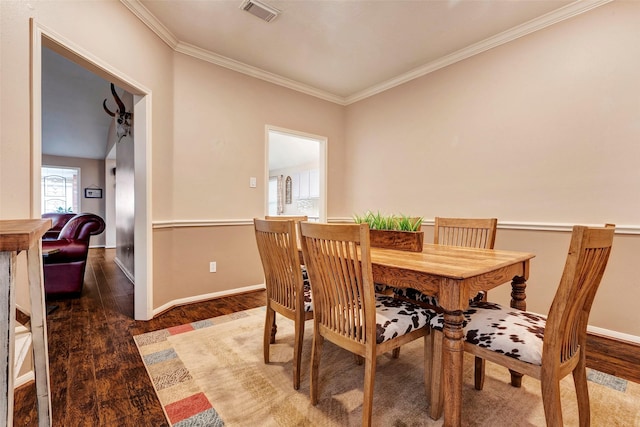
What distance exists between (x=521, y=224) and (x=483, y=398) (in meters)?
1.63

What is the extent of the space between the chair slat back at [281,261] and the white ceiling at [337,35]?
5.90 ft

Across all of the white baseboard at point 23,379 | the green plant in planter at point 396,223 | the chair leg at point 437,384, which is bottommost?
the white baseboard at point 23,379

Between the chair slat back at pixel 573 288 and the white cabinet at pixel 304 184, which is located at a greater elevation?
the white cabinet at pixel 304 184

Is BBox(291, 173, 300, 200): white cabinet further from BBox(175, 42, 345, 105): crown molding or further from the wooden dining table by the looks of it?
the wooden dining table

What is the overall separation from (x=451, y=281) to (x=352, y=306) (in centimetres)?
40

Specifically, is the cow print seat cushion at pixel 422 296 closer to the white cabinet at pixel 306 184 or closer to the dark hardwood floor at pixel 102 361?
the dark hardwood floor at pixel 102 361

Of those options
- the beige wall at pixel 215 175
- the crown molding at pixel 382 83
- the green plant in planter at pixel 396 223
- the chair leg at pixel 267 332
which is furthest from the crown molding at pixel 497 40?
the chair leg at pixel 267 332

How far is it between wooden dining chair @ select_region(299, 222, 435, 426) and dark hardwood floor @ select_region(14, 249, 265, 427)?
33.5 inches

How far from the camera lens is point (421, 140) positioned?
331cm

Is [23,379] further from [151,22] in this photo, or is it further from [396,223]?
[151,22]

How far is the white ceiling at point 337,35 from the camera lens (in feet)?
7.52

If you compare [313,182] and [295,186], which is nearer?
[313,182]

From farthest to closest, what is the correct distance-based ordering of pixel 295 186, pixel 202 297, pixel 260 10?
pixel 295 186 → pixel 202 297 → pixel 260 10

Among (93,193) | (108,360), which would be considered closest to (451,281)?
(108,360)
